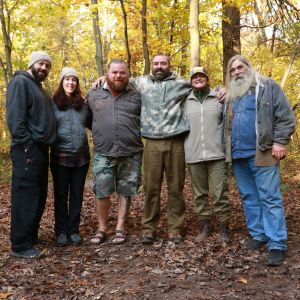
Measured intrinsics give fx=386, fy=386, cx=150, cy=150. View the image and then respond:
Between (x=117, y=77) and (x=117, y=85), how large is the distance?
0.37 feet

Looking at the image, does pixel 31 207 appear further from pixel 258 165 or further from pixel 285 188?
pixel 285 188

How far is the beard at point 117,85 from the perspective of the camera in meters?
5.41

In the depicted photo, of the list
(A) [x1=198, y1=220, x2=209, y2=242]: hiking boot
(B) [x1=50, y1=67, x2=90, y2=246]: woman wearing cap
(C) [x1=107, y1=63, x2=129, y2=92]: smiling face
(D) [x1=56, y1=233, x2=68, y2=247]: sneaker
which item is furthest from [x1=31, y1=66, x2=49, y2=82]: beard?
(A) [x1=198, y1=220, x2=209, y2=242]: hiking boot

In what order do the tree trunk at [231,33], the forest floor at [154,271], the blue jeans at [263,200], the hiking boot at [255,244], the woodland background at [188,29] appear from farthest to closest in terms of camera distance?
the tree trunk at [231,33] → the woodland background at [188,29] → the hiking boot at [255,244] → the blue jeans at [263,200] → the forest floor at [154,271]

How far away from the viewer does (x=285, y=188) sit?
30.7ft

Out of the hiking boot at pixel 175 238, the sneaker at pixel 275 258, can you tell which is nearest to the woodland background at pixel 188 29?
the hiking boot at pixel 175 238

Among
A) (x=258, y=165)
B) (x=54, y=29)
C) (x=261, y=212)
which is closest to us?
(x=258, y=165)

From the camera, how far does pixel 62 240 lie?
5562mm

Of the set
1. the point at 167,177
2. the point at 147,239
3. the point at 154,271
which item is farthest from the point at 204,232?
the point at 154,271

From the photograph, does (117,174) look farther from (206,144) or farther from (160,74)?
(160,74)

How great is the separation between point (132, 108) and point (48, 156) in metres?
1.34

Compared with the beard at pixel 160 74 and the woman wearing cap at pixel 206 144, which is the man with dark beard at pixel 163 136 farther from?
the woman wearing cap at pixel 206 144

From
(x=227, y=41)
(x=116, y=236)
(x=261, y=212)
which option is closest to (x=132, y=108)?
(x=116, y=236)

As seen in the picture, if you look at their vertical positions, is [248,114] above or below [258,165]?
above
